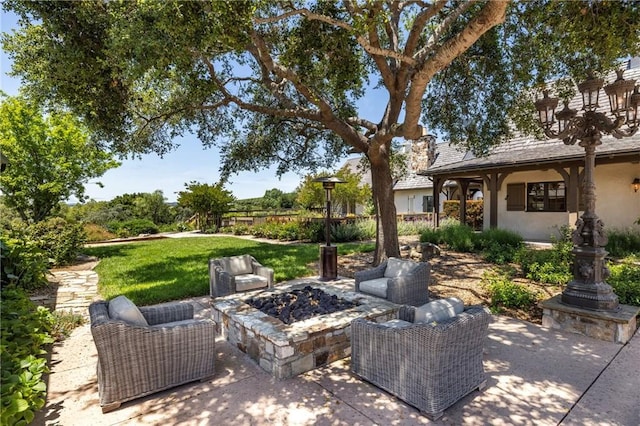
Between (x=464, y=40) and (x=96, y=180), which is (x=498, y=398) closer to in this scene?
(x=464, y=40)

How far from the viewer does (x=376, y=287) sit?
4.96 m

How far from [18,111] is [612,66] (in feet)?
50.3

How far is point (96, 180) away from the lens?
12531mm

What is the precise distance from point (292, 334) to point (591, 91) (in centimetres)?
479

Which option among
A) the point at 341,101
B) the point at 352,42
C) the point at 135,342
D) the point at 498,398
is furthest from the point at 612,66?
the point at 135,342

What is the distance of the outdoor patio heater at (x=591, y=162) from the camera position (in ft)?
13.6

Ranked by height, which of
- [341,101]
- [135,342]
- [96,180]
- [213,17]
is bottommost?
[135,342]

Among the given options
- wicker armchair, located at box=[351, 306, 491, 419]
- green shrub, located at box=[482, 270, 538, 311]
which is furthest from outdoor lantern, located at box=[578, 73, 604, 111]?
wicker armchair, located at box=[351, 306, 491, 419]

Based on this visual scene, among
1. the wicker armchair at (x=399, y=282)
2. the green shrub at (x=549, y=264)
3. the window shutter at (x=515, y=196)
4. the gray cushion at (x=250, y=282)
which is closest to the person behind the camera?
the wicker armchair at (x=399, y=282)

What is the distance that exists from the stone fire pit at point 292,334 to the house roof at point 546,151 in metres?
7.86

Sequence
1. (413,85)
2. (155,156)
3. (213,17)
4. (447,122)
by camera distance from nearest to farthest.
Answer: (213,17) < (413,85) < (447,122) < (155,156)

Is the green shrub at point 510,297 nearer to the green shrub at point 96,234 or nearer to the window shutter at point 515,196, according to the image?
the window shutter at point 515,196

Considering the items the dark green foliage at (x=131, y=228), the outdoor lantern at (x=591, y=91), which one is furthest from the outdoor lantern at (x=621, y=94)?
the dark green foliage at (x=131, y=228)

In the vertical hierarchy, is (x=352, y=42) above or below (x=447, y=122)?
above
